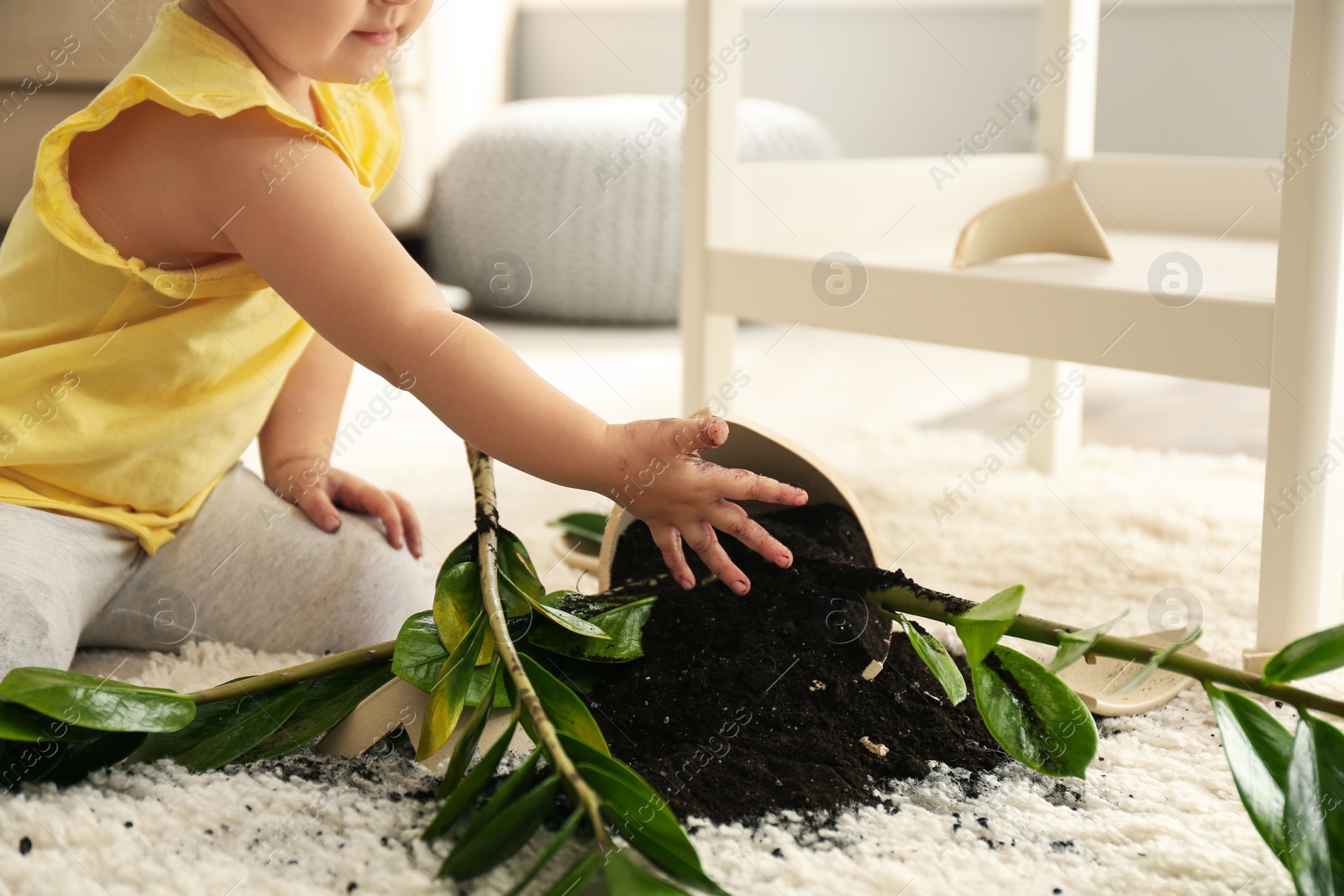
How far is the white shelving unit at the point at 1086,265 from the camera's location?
69 cm

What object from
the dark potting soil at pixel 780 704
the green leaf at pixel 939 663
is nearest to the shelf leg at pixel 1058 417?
the dark potting soil at pixel 780 704

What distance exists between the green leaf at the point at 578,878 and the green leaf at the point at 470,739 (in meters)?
0.09

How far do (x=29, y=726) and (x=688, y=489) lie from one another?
299 mm

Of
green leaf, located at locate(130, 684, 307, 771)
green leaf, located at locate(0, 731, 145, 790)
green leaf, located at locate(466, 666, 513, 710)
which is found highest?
green leaf, located at locate(466, 666, 513, 710)

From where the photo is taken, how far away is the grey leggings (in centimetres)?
76

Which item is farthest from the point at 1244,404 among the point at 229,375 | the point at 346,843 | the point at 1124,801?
the point at 346,843

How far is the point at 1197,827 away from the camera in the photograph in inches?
20.9

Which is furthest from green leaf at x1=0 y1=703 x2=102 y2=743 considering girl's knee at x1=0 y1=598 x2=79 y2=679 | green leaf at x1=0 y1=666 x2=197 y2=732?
girl's knee at x1=0 y1=598 x2=79 y2=679

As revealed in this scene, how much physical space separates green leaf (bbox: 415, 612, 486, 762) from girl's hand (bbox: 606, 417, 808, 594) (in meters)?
0.10

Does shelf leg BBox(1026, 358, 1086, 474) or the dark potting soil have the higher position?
shelf leg BBox(1026, 358, 1086, 474)

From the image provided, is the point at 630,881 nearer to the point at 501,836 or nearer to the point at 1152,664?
the point at 501,836

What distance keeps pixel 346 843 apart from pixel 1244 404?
4.84 ft

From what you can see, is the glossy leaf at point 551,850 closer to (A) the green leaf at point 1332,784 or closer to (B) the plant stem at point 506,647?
(B) the plant stem at point 506,647

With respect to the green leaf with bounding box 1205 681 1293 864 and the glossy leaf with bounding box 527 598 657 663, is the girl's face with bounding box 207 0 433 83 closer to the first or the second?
the glossy leaf with bounding box 527 598 657 663
